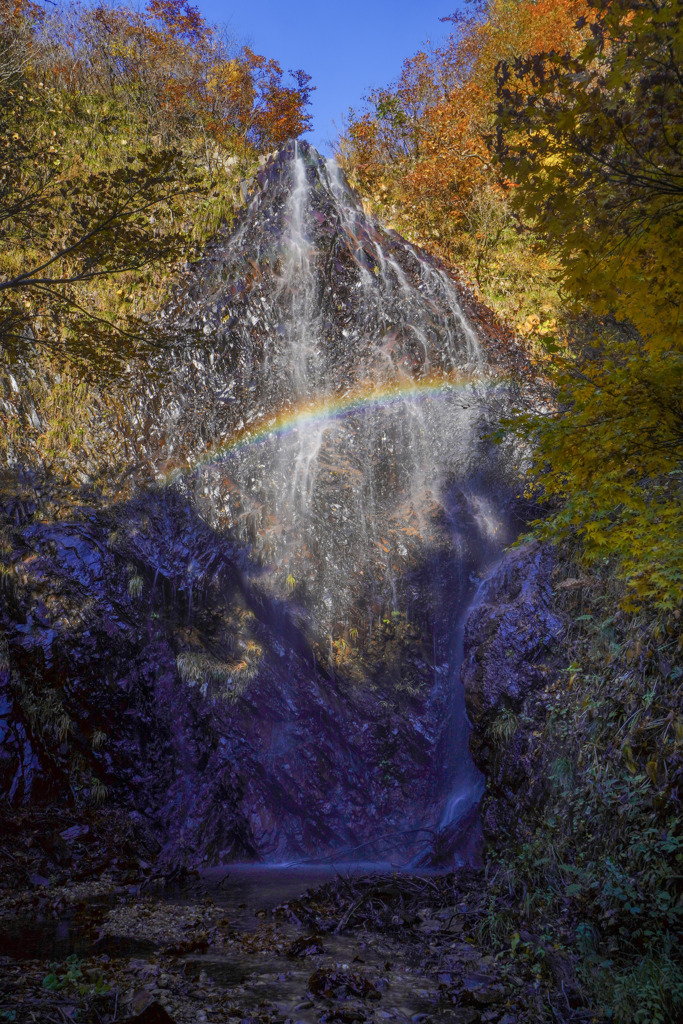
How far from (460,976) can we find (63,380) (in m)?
9.83

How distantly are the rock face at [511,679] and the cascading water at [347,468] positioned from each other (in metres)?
1.57

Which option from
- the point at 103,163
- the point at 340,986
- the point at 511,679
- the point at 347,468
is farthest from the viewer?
the point at 103,163

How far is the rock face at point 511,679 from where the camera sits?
6.34 metres

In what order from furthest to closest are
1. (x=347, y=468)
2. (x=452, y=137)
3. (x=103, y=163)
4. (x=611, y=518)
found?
(x=452, y=137)
(x=103, y=163)
(x=347, y=468)
(x=611, y=518)

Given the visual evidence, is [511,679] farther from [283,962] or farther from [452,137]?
[452,137]

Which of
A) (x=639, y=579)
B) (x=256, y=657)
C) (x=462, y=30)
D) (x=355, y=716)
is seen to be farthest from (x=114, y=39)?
(x=639, y=579)

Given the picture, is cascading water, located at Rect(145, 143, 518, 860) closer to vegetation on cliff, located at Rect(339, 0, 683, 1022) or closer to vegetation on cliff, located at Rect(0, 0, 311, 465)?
vegetation on cliff, located at Rect(0, 0, 311, 465)

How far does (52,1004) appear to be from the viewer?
11.6 feet

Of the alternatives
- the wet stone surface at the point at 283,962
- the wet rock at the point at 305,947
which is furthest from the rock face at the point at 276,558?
the wet rock at the point at 305,947

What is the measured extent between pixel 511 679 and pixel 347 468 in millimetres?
5256

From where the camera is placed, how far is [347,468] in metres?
11.3

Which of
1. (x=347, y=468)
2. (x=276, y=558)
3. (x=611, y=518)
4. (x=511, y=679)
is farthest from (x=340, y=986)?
(x=347, y=468)

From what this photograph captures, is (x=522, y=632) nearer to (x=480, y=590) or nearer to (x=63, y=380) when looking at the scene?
(x=480, y=590)

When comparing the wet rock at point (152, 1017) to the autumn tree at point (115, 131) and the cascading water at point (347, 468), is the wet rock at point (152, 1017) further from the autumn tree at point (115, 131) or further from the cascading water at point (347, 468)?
the autumn tree at point (115, 131)
